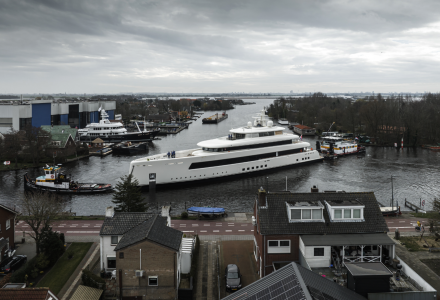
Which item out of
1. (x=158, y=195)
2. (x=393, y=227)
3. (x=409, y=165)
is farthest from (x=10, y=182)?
(x=409, y=165)

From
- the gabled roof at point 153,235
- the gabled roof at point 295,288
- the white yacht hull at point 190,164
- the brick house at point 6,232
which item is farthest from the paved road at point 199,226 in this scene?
the gabled roof at point 295,288

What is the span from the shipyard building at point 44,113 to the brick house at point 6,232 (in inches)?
1866

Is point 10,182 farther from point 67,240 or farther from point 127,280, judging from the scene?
point 127,280

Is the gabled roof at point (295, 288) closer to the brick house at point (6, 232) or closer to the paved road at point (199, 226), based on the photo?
the paved road at point (199, 226)

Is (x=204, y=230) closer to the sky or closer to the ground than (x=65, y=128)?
closer to the ground

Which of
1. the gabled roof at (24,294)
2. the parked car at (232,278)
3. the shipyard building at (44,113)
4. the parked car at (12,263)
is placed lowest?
the parked car at (12,263)

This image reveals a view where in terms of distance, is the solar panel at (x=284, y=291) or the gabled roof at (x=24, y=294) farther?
the gabled roof at (x=24, y=294)

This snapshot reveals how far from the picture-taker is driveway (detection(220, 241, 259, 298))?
18.3 m

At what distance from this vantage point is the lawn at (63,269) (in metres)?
18.0

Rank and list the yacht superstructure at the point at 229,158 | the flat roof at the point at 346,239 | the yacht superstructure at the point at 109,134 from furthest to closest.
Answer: the yacht superstructure at the point at 109,134 < the yacht superstructure at the point at 229,158 < the flat roof at the point at 346,239

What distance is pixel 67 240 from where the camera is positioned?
2378 centimetres

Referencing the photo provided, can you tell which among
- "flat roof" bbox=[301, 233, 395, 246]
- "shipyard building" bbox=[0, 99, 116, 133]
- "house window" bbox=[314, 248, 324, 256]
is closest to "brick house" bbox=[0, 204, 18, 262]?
"flat roof" bbox=[301, 233, 395, 246]

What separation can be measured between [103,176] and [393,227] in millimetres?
35312

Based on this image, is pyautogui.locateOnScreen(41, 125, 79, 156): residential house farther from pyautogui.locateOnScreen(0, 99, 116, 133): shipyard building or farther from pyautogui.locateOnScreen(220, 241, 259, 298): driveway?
pyautogui.locateOnScreen(220, 241, 259, 298): driveway
